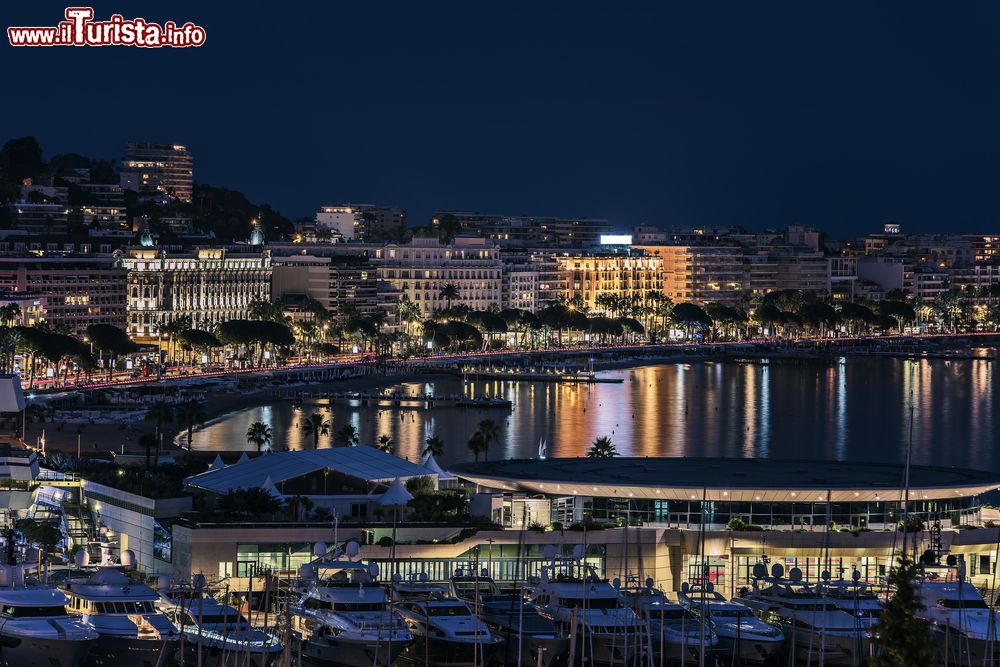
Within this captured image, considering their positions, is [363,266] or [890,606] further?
[363,266]

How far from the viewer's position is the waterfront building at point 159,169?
14375cm

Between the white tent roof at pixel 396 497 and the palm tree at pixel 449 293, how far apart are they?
92.5 meters

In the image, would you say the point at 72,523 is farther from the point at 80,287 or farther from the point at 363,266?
the point at 363,266

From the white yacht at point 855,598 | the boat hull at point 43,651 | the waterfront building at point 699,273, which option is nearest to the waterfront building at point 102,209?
the waterfront building at point 699,273

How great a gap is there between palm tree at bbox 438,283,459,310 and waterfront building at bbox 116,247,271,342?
14907 mm

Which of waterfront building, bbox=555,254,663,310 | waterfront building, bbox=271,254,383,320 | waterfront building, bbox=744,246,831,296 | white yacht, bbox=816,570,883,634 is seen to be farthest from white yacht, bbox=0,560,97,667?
waterfront building, bbox=744,246,831,296

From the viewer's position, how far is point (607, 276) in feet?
468

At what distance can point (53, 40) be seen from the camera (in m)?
67.0

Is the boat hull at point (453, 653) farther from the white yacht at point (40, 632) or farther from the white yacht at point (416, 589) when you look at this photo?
the white yacht at point (40, 632)

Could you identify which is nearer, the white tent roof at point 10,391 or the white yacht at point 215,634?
the white yacht at point 215,634

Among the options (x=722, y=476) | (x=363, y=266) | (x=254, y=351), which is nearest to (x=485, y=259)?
(x=363, y=266)

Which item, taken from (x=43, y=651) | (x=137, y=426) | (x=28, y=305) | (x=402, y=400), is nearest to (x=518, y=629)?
(x=43, y=651)

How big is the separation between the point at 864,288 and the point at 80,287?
84981 millimetres

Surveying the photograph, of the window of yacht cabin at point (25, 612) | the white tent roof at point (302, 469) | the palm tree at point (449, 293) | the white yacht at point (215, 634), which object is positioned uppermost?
the palm tree at point (449, 293)
